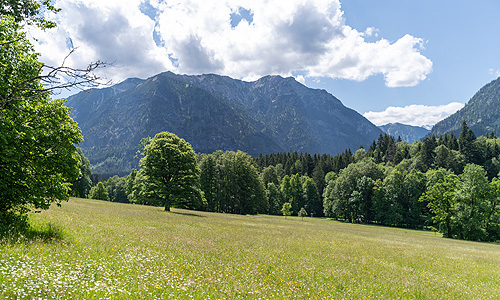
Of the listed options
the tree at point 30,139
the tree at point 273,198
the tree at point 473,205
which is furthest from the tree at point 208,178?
the tree at point 30,139

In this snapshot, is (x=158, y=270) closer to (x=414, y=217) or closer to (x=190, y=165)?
(x=190, y=165)

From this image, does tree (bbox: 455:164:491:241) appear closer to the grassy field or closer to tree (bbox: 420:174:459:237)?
tree (bbox: 420:174:459:237)

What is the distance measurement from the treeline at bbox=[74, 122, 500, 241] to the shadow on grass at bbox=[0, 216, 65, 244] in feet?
106

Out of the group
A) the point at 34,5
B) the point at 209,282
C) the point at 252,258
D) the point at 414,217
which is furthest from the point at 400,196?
the point at 34,5

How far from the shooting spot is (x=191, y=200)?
5159 cm

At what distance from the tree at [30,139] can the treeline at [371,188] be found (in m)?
33.7

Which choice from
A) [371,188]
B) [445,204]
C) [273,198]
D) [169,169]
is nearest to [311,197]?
[273,198]

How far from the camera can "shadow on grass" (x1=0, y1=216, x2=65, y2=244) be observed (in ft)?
37.2

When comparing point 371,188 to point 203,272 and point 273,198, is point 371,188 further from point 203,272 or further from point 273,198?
point 203,272

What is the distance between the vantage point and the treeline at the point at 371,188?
56.4 metres

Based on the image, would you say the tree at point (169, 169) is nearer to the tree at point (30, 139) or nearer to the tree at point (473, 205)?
the tree at point (30, 139)

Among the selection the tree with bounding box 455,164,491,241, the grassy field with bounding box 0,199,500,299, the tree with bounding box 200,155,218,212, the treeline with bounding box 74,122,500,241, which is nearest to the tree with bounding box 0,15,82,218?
the grassy field with bounding box 0,199,500,299

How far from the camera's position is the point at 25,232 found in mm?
12727

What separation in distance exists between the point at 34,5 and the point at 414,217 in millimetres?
105729
